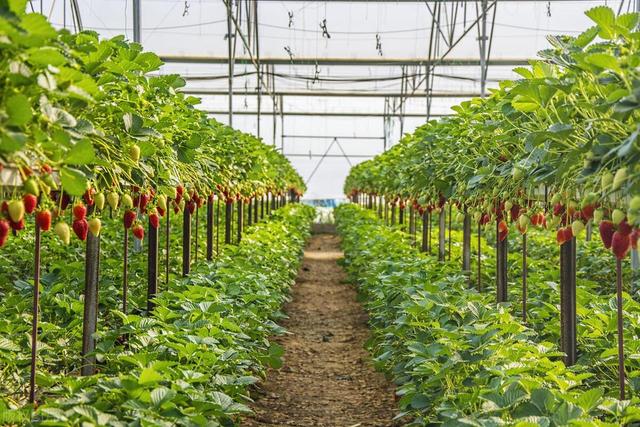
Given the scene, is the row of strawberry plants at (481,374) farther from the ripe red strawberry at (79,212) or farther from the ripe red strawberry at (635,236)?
the ripe red strawberry at (79,212)

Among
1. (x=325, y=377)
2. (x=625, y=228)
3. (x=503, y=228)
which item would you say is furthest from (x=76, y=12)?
(x=625, y=228)

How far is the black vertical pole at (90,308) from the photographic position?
14.5 feet

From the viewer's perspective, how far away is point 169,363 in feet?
11.3

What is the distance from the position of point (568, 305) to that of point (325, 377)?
279 cm

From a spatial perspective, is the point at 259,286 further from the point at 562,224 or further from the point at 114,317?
the point at 562,224

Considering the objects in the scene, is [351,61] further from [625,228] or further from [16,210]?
[16,210]

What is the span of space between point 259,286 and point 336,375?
3.72 feet

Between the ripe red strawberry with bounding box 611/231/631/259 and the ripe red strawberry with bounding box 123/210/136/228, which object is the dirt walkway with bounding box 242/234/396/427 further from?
the ripe red strawberry with bounding box 611/231/631/259

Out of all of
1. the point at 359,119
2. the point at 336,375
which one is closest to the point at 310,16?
the point at 359,119

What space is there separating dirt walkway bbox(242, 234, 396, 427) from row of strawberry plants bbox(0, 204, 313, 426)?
432mm

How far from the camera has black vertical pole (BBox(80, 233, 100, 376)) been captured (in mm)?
4430

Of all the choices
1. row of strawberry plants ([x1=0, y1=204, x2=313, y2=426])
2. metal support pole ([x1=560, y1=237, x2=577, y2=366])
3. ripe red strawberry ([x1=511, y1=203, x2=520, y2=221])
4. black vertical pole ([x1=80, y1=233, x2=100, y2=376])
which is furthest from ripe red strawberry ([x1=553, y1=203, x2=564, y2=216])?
black vertical pole ([x1=80, y1=233, x2=100, y2=376])

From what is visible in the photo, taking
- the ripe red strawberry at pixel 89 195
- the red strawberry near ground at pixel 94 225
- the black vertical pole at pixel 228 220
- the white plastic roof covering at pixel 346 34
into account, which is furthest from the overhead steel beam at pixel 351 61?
the red strawberry near ground at pixel 94 225

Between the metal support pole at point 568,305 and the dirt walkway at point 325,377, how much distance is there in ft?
4.36
